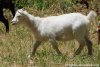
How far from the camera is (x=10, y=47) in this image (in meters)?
9.98

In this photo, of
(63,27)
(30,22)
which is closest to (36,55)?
(30,22)

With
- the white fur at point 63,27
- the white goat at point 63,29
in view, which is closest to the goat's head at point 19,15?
the white goat at point 63,29

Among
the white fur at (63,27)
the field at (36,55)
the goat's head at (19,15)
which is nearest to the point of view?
→ the field at (36,55)

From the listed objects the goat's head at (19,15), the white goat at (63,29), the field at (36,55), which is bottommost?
the field at (36,55)

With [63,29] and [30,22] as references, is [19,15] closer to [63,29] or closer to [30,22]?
[30,22]

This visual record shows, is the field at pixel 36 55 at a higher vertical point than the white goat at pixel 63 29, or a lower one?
lower

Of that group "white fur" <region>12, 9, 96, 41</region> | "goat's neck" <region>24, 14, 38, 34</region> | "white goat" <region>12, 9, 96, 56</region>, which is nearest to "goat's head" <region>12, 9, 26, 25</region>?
"white goat" <region>12, 9, 96, 56</region>

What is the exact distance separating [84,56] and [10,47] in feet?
6.69

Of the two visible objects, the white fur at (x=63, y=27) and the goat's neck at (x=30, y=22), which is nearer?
the white fur at (x=63, y=27)

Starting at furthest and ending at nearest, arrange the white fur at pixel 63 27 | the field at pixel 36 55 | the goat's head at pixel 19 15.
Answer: the goat's head at pixel 19 15 < the white fur at pixel 63 27 < the field at pixel 36 55

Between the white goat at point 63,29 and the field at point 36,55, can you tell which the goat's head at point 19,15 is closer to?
the white goat at point 63,29

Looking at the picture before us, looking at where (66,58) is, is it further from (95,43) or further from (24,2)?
(24,2)

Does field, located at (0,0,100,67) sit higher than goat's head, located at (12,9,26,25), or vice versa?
goat's head, located at (12,9,26,25)

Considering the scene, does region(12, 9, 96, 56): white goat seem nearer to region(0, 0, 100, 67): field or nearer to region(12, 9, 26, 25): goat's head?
region(12, 9, 26, 25): goat's head
